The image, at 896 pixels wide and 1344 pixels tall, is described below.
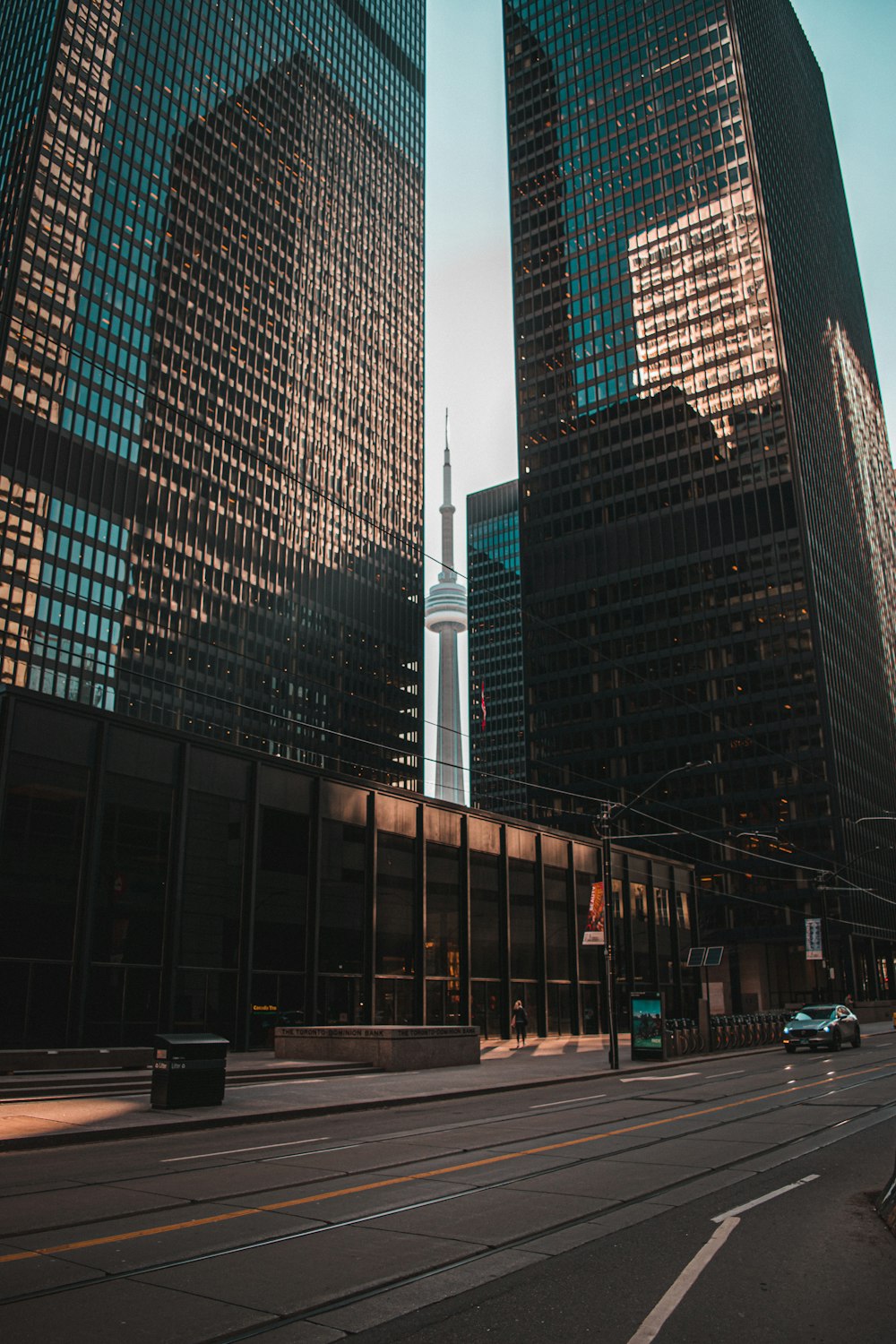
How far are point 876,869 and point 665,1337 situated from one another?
125 meters

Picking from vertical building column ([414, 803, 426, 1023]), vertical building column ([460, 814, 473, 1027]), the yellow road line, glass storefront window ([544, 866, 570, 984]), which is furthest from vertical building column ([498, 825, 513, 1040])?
the yellow road line

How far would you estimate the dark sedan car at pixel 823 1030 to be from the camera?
38.9m

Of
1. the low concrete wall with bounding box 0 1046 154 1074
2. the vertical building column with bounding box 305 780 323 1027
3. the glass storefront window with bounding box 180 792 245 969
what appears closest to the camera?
the low concrete wall with bounding box 0 1046 154 1074

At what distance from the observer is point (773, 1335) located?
593cm

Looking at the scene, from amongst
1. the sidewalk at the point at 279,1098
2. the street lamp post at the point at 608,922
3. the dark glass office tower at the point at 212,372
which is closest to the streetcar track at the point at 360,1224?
the sidewalk at the point at 279,1098

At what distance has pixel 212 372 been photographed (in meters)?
127

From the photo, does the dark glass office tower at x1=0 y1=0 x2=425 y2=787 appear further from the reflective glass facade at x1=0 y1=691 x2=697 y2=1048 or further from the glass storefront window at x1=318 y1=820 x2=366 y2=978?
Result: the glass storefront window at x1=318 y1=820 x2=366 y2=978

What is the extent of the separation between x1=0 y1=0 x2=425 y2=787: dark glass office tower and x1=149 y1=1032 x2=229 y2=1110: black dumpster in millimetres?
69663

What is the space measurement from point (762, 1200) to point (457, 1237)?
3510 millimetres

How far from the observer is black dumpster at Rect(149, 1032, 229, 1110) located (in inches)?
734

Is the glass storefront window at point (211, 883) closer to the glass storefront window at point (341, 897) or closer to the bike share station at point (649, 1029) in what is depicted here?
the glass storefront window at point (341, 897)

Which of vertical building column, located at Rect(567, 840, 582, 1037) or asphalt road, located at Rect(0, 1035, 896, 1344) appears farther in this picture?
vertical building column, located at Rect(567, 840, 582, 1037)

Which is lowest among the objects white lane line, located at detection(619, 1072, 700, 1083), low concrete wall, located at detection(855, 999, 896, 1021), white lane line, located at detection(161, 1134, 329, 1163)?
low concrete wall, located at detection(855, 999, 896, 1021)

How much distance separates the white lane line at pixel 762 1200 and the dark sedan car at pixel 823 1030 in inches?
1195
